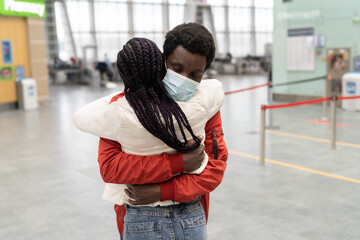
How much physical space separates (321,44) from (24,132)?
862cm

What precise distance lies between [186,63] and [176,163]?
41 cm

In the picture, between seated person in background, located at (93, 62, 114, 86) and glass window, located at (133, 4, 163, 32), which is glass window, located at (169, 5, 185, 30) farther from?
seated person in background, located at (93, 62, 114, 86)

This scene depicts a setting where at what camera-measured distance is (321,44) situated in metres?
12.6

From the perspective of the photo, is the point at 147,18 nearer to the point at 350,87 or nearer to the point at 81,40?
the point at 81,40

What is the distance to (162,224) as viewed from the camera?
1.81 meters

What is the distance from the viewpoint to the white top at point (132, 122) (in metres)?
1.70

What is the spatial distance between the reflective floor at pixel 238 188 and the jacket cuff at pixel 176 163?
2.35 metres

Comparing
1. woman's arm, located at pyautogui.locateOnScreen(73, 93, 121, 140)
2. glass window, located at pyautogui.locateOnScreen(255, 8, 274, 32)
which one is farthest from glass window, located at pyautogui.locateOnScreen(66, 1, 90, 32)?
woman's arm, located at pyautogui.locateOnScreen(73, 93, 121, 140)

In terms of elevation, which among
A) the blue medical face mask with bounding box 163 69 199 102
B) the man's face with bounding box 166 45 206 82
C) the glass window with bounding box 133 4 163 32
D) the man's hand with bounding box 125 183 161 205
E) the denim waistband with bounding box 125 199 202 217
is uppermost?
the glass window with bounding box 133 4 163 32

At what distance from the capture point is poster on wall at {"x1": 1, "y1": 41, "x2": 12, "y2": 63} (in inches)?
530

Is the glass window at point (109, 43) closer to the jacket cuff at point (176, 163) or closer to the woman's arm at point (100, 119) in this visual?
the woman's arm at point (100, 119)

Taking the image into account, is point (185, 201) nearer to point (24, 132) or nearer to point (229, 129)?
point (229, 129)

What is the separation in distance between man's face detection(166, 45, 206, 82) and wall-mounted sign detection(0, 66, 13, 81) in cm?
1297

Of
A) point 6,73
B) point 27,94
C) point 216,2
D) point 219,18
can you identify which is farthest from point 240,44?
point 6,73
